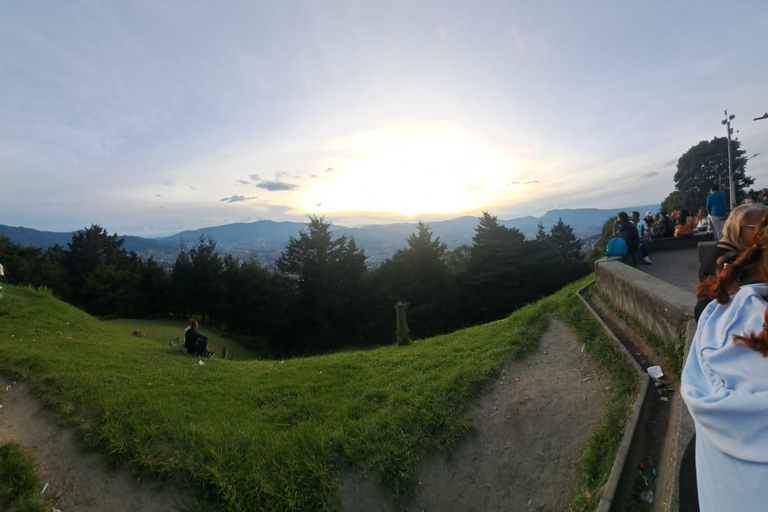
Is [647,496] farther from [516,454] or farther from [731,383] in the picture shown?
[731,383]

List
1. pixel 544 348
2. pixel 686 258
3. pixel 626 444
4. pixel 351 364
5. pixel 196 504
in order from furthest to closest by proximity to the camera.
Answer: pixel 686 258 → pixel 351 364 → pixel 544 348 → pixel 196 504 → pixel 626 444

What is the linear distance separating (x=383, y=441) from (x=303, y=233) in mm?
29392

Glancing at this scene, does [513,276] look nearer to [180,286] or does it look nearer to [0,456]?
[180,286]

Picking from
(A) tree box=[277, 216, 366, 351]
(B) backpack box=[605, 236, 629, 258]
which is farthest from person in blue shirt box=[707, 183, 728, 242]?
(A) tree box=[277, 216, 366, 351]

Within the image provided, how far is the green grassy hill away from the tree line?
19425 mm

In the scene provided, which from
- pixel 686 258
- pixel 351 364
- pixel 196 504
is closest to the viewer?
pixel 196 504

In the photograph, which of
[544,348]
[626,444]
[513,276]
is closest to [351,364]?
[544,348]

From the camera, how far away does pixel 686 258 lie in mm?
10148

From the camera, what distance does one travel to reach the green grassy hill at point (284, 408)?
14.8 ft

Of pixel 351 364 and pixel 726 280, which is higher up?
pixel 726 280

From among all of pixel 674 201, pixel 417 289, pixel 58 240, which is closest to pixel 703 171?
pixel 674 201

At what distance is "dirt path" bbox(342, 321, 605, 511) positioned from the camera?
4414 mm

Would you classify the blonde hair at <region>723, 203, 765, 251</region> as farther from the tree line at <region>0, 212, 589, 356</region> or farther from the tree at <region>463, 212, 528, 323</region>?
the tree at <region>463, 212, 528, 323</region>

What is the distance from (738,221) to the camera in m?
2.53
